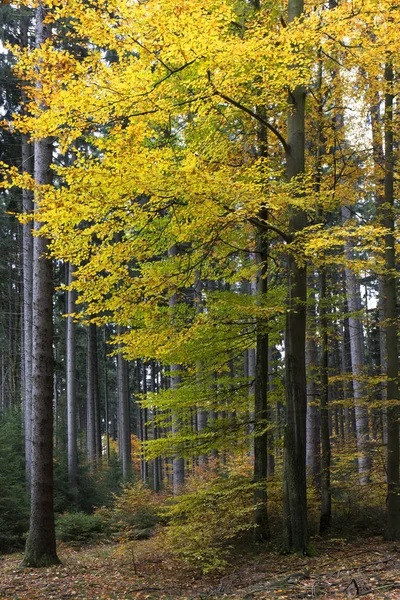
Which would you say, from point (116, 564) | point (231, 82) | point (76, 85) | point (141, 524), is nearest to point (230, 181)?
point (231, 82)

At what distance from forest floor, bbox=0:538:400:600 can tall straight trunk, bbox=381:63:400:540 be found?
0.67m

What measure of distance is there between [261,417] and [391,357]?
2725mm

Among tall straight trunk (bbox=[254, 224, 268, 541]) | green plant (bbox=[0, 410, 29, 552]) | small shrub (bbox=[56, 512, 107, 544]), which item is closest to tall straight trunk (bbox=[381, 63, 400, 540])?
tall straight trunk (bbox=[254, 224, 268, 541])

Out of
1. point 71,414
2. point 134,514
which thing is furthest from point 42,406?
point 71,414

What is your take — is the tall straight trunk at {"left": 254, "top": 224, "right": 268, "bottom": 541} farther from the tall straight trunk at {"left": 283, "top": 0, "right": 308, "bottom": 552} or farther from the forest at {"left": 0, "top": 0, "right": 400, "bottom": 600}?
the tall straight trunk at {"left": 283, "top": 0, "right": 308, "bottom": 552}

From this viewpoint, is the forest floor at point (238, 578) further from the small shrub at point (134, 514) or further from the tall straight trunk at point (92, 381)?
the tall straight trunk at point (92, 381)

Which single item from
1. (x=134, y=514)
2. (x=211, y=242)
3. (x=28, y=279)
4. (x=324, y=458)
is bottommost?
(x=134, y=514)

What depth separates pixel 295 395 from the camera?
812 cm

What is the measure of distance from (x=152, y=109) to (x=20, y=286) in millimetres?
21251

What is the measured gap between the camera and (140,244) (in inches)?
296

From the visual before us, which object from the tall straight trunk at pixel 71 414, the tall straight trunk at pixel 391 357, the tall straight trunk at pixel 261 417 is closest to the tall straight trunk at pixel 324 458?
the tall straight trunk at pixel 391 357

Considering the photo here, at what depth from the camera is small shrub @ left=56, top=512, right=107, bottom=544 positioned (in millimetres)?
13102

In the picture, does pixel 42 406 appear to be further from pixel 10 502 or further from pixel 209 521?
pixel 10 502

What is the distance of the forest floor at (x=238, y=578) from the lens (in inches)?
229
